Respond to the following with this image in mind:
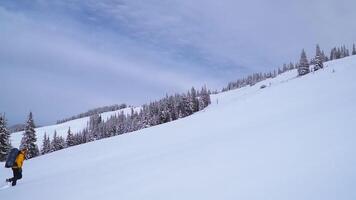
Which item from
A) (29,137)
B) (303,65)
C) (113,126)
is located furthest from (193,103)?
(29,137)

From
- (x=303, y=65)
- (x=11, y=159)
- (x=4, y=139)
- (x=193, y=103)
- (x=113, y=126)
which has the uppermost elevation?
(x=303, y=65)

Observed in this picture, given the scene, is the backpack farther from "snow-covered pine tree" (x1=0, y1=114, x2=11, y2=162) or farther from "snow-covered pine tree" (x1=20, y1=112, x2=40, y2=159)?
"snow-covered pine tree" (x1=20, y1=112, x2=40, y2=159)

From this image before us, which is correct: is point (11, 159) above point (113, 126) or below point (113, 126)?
above

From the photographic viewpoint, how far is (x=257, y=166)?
762cm

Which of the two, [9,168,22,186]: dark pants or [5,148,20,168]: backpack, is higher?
[5,148,20,168]: backpack

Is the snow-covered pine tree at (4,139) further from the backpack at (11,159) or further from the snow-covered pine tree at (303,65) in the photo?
the snow-covered pine tree at (303,65)

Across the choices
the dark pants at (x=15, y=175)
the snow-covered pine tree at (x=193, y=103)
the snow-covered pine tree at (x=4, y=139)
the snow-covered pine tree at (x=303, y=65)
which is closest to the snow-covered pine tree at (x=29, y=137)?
the snow-covered pine tree at (x=4, y=139)

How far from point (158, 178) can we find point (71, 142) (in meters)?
78.5

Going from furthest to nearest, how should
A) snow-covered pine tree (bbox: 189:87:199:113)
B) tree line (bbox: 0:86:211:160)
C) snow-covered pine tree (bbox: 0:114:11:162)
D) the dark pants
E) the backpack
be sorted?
1. snow-covered pine tree (bbox: 189:87:199:113)
2. tree line (bbox: 0:86:211:160)
3. snow-covered pine tree (bbox: 0:114:11:162)
4. the backpack
5. the dark pants

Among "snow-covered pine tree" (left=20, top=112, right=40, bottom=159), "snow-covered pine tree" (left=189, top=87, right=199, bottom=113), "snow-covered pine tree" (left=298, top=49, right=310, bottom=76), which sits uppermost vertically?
"snow-covered pine tree" (left=298, top=49, right=310, bottom=76)

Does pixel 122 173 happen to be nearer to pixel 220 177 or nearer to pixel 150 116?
pixel 220 177

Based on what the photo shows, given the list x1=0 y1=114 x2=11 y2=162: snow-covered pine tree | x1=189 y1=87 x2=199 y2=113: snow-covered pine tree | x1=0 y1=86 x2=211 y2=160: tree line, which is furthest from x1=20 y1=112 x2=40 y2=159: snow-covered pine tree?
x1=189 y1=87 x2=199 y2=113: snow-covered pine tree

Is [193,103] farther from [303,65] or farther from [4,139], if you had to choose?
[4,139]

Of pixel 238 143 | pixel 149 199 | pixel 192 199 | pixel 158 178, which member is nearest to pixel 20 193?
pixel 158 178
